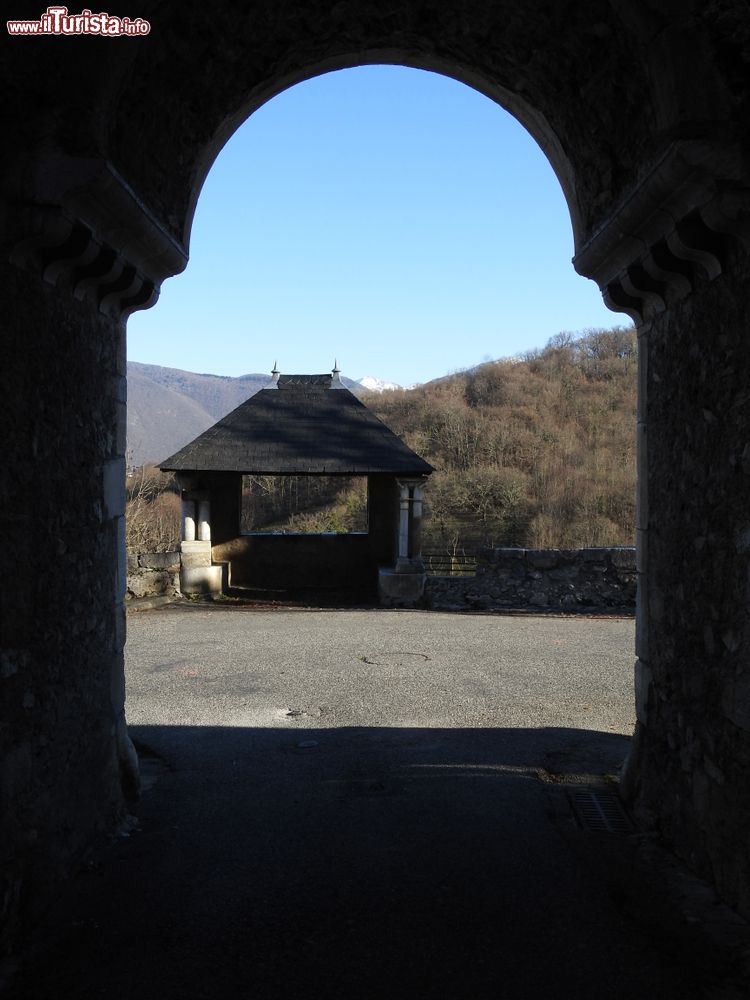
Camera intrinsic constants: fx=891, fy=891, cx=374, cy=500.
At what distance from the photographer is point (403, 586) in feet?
45.7

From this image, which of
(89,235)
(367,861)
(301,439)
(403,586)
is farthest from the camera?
(301,439)

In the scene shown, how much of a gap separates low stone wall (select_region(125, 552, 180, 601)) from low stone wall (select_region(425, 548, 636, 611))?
437 cm

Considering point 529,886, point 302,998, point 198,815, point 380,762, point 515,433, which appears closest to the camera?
point 302,998

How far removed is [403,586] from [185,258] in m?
9.83

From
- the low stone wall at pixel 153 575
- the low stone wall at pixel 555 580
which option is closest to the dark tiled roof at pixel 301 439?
the low stone wall at pixel 153 575

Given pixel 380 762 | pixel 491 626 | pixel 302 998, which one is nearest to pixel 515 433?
pixel 491 626

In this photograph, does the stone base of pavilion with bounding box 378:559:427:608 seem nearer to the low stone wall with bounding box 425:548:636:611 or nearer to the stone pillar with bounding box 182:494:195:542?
the low stone wall with bounding box 425:548:636:611

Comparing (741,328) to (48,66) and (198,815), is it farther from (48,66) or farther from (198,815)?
(198,815)

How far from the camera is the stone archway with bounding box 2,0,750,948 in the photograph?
317cm

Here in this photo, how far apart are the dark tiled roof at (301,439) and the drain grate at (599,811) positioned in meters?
9.83

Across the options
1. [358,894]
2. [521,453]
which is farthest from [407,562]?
[521,453]

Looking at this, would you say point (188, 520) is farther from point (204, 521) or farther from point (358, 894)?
point (358, 894)

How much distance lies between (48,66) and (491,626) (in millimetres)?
9403

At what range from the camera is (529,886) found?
3.58 m
